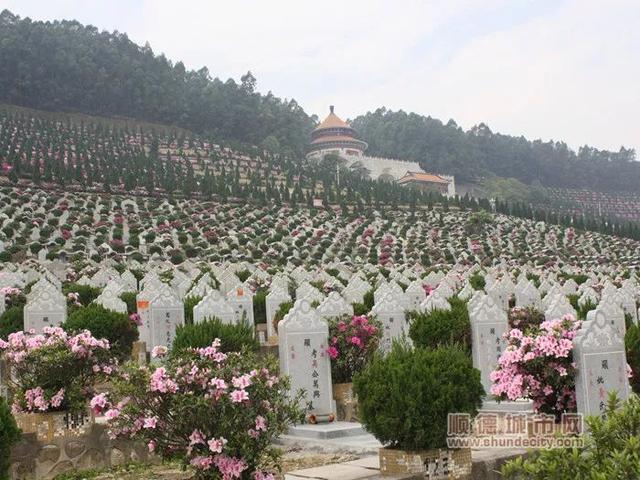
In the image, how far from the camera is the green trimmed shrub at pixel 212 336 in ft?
31.8

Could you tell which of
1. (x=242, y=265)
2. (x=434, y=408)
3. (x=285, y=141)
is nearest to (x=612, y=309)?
(x=434, y=408)

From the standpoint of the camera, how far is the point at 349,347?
401 inches

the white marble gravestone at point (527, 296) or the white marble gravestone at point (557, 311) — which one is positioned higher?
the white marble gravestone at point (527, 296)

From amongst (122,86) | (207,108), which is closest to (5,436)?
(122,86)

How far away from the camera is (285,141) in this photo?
97.9 meters

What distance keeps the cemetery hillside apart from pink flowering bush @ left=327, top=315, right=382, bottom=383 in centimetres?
2

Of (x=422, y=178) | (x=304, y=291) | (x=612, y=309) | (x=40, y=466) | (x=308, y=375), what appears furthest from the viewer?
(x=422, y=178)

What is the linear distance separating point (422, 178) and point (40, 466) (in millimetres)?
81348

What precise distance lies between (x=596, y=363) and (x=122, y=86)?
9022cm

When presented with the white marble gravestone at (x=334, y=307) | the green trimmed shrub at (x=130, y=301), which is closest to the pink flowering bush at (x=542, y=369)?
the white marble gravestone at (x=334, y=307)

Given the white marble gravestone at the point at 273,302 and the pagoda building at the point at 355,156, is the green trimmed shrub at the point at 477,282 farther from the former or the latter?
the pagoda building at the point at 355,156

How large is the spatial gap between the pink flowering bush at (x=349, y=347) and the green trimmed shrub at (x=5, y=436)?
14.9ft

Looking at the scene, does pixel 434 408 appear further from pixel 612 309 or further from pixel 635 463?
pixel 612 309

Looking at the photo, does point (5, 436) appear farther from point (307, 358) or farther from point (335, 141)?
point (335, 141)
